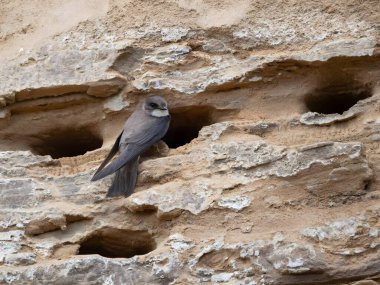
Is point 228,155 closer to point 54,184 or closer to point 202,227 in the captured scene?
point 202,227

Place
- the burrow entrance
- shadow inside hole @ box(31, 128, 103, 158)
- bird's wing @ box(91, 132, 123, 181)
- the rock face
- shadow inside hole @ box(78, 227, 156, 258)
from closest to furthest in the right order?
the rock face
shadow inside hole @ box(78, 227, 156, 258)
bird's wing @ box(91, 132, 123, 181)
the burrow entrance
shadow inside hole @ box(31, 128, 103, 158)

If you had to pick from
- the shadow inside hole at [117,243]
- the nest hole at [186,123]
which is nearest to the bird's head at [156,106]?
the nest hole at [186,123]

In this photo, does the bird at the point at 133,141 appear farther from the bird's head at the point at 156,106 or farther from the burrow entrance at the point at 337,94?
the burrow entrance at the point at 337,94

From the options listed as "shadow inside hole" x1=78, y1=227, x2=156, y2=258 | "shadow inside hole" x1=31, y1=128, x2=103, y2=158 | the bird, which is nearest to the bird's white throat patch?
the bird

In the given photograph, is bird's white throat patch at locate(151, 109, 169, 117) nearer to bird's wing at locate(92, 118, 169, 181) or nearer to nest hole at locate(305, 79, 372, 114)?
bird's wing at locate(92, 118, 169, 181)

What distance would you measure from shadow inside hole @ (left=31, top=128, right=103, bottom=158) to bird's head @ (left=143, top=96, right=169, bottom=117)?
32 centimetres

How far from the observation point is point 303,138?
12.5 feet

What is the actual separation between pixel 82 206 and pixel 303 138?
2.79 feet

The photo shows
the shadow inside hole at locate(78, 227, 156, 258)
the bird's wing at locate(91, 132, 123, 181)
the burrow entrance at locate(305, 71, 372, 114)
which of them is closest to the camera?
the shadow inside hole at locate(78, 227, 156, 258)

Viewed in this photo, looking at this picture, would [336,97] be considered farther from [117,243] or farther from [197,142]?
[117,243]

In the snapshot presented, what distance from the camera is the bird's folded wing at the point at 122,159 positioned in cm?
368

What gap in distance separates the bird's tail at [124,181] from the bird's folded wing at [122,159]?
0.12ft

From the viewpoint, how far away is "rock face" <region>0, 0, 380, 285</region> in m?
3.46

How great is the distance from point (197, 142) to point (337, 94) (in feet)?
2.04
